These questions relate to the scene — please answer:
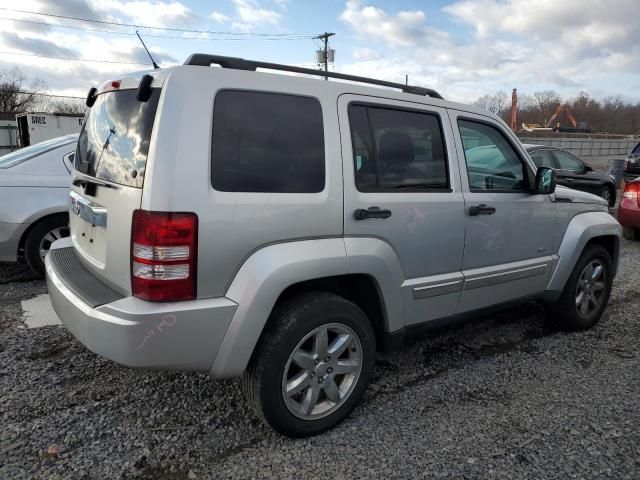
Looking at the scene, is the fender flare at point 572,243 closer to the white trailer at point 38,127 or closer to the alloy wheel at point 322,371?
the alloy wheel at point 322,371

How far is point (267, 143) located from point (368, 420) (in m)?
1.66

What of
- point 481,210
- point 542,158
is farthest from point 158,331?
point 542,158

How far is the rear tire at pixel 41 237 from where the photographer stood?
4.85 metres

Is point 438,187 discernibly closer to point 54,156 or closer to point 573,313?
point 573,313

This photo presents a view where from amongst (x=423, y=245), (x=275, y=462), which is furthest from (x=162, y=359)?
(x=423, y=245)

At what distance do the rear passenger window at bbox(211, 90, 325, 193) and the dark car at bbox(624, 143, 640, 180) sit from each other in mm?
13463

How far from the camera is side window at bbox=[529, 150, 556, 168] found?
10.3m

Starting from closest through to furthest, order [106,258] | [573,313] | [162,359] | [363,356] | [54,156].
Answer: [162,359]
[106,258]
[363,356]
[573,313]
[54,156]

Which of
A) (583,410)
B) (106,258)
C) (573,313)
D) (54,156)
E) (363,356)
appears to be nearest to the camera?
(106,258)

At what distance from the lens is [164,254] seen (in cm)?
211

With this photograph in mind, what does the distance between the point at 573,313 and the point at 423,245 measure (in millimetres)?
1996

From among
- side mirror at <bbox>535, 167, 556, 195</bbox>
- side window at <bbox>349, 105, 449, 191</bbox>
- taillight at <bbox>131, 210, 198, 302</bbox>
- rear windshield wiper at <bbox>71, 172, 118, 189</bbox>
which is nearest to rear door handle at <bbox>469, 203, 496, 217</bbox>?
side window at <bbox>349, 105, 449, 191</bbox>

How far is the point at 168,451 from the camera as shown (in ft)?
8.13

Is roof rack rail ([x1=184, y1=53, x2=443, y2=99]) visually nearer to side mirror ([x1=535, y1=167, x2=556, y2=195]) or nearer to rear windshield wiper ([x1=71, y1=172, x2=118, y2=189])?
rear windshield wiper ([x1=71, y1=172, x2=118, y2=189])
